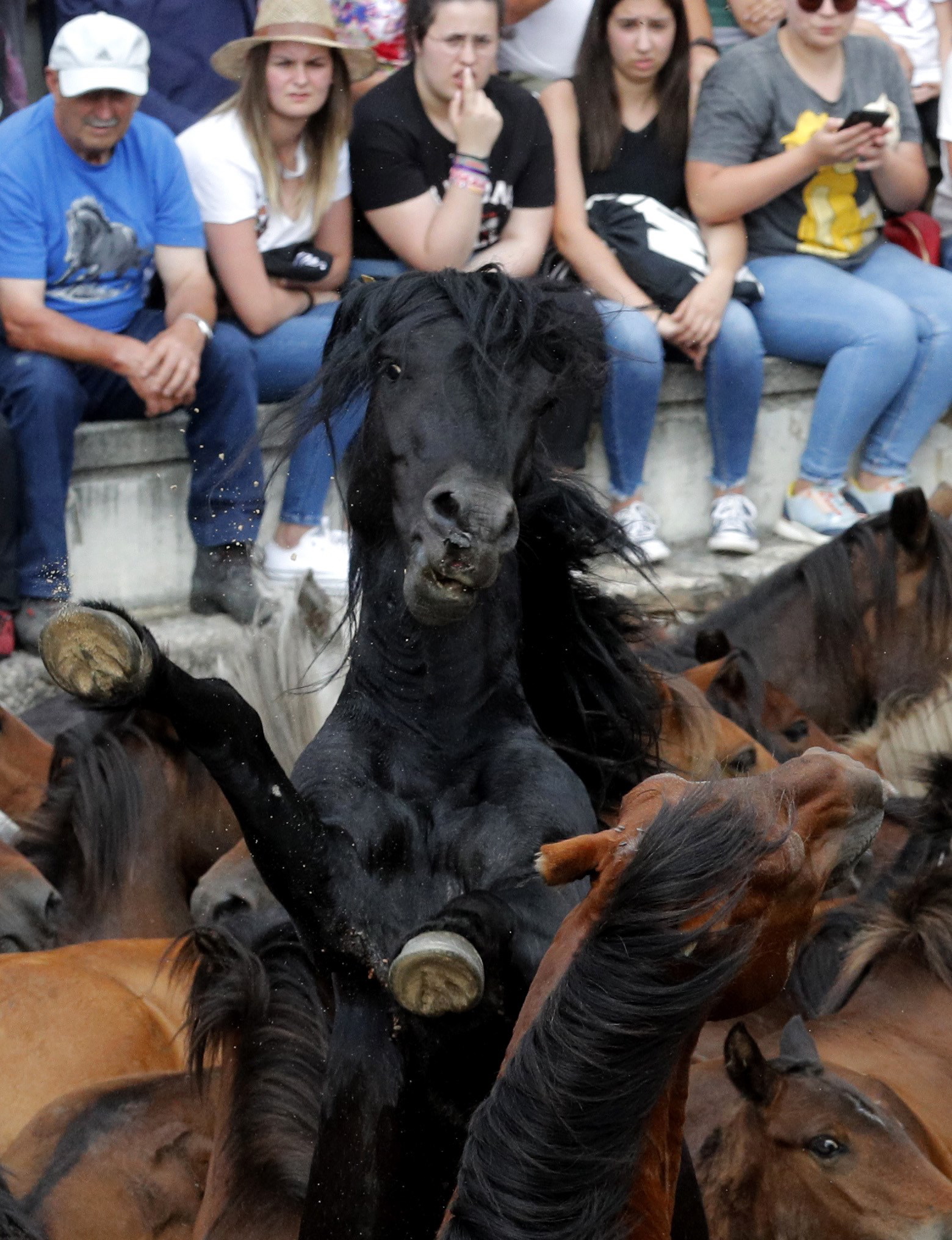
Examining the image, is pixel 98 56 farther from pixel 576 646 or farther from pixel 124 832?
pixel 576 646

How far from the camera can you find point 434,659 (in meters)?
2.70

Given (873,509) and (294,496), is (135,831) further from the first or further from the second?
(873,509)

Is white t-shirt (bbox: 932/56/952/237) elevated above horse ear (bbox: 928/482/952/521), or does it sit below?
above

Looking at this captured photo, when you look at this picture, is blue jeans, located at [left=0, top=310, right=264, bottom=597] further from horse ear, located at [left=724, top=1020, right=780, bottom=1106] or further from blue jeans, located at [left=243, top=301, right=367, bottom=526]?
horse ear, located at [left=724, top=1020, right=780, bottom=1106]

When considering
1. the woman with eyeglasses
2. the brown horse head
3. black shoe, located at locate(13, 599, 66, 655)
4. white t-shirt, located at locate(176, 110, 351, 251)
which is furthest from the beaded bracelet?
the brown horse head

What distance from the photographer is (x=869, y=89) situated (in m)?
7.48

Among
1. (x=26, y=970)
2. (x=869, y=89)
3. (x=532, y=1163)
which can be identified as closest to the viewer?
(x=532, y=1163)

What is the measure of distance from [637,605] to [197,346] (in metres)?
2.96

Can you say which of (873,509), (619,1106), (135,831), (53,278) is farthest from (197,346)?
(619,1106)

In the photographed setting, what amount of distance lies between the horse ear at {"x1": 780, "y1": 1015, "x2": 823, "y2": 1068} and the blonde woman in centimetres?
294

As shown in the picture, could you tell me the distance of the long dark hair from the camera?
23.2 ft

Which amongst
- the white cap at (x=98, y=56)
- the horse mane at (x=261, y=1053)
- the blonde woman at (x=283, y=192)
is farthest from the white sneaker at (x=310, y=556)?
the horse mane at (x=261, y=1053)

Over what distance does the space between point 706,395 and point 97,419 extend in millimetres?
2731

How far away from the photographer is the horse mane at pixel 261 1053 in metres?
2.82
